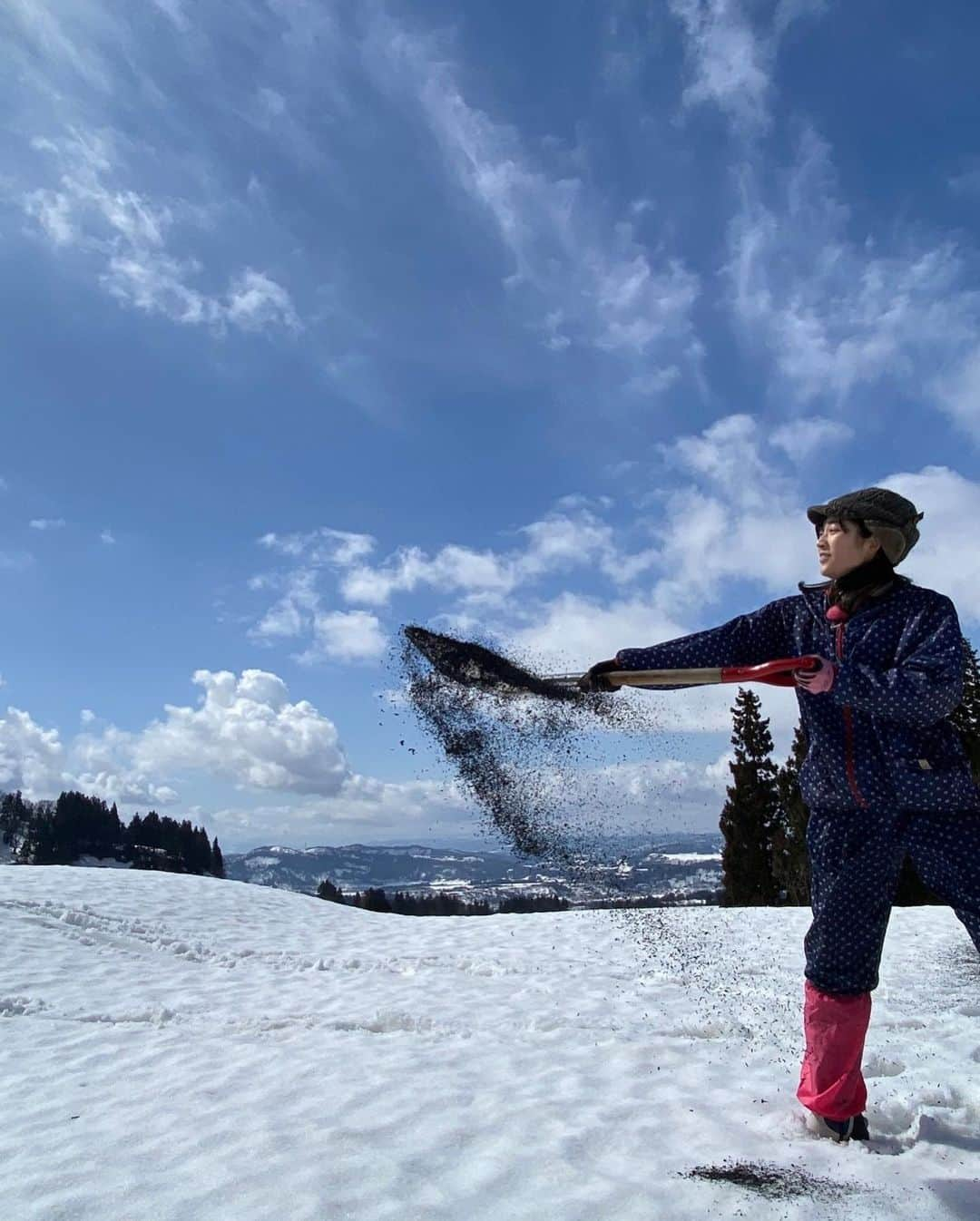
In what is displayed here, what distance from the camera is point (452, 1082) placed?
511 centimetres

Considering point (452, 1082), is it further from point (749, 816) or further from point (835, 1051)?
point (749, 816)

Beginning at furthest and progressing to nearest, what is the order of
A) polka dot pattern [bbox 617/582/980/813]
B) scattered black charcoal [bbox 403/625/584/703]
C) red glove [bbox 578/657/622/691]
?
1. scattered black charcoal [bbox 403/625/584/703]
2. red glove [bbox 578/657/622/691]
3. polka dot pattern [bbox 617/582/980/813]

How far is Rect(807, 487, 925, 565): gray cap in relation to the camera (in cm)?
356

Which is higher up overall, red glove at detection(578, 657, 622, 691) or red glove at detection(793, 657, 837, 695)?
red glove at detection(578, 657, 622, 691)

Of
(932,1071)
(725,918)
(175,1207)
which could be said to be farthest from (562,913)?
(175,1207)

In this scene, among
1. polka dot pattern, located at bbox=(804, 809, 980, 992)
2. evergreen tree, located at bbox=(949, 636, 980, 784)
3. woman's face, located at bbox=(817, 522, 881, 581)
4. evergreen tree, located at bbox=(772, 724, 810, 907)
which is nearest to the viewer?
polka dot pattern, located at bbox=(804, 809, 980, 992)

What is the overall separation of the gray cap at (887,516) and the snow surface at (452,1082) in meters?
2.62

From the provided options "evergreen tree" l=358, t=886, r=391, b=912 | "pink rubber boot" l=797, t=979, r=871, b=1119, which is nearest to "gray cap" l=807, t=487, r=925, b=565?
"pink rubber boot" l=797, t=979, r=871, b=1119

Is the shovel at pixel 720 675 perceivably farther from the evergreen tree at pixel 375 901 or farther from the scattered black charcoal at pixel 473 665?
the evergreen tree at pixel 375 901

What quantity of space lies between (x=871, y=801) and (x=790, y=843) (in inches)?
1266

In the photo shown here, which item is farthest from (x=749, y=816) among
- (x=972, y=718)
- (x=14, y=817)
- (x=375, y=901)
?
(x=14, y=817)

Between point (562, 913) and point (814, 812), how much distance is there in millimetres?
12748

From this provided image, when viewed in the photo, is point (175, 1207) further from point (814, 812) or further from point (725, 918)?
point (725, 918)

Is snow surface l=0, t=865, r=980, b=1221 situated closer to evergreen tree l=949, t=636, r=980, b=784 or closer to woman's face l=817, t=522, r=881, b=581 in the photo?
woman's face l=817, t=522, r=881, b=581
